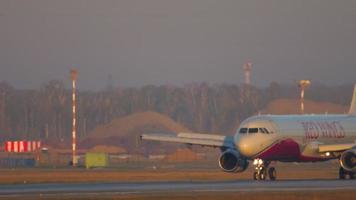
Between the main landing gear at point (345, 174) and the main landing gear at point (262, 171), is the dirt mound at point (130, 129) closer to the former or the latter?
the main landing gear at point (262, 171)

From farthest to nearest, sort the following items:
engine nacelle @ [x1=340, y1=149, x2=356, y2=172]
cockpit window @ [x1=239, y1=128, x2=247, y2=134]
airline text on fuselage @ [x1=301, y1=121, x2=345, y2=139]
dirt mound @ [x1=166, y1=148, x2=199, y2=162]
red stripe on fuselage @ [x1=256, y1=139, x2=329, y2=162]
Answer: dirt mound @ [x1=166, y1=148, x2=199, y2=162] < airline text on fuselage @ [x1=301, y1=121, x2=345, y2=139] < cockpit window @ [x1=239, y1=128, x2=247, y2=134] < red stripe on fuselage @ [x1=256, y1=139, x2=329, y2=162] < engine nacelle @ [x1=340, y1=149, x2=356, y2=172]

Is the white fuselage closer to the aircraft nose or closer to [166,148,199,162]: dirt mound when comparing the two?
the aircraft nose

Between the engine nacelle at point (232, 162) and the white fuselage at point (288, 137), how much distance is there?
2228mm

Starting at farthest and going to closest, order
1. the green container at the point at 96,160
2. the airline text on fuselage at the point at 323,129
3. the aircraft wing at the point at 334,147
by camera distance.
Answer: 1. the green container at the point at 96,160
2. the airline text on fuselage at the point at 323,129
3. the aircraft wing at the point at 334,147

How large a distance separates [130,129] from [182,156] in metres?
47.5

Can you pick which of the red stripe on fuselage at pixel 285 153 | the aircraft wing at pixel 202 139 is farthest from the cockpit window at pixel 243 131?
the aircraft wing at pixel 202 139

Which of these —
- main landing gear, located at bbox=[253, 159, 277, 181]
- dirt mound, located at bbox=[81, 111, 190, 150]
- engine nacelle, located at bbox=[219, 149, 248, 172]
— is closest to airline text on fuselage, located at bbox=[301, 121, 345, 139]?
main landing gear, located at bbox=[253, 159, 277, 181]

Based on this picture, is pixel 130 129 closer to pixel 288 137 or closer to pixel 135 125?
pixel 135 125

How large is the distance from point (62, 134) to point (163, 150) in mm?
42412

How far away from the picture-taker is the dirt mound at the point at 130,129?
563 feet

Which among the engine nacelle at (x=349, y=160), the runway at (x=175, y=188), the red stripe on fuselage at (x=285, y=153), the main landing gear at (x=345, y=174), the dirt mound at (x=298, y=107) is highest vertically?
the dirt mound at (x=298, y=107)

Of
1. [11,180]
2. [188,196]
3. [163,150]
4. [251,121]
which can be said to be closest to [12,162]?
[163,150]

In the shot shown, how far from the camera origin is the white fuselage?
6950 centimetres

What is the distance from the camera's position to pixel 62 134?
195 metres
